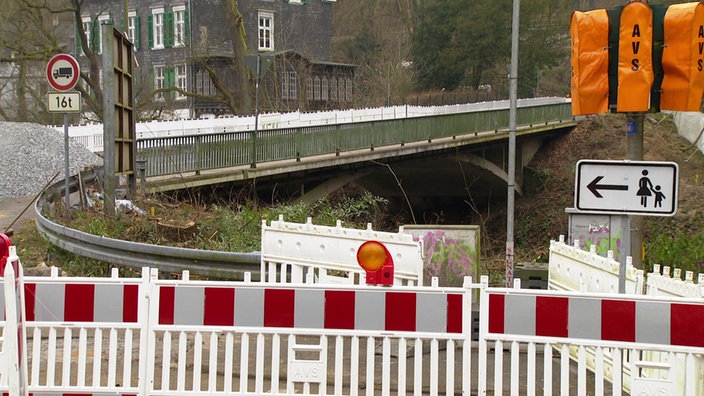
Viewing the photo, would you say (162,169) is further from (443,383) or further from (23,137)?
(443,383)

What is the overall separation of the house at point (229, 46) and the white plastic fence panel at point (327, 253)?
40.7 m

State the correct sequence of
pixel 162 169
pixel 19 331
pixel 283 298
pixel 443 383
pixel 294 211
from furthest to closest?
pixel 162 169, pixel 294 211, pixel 443 383, pixel 283 298, pixel 19 331

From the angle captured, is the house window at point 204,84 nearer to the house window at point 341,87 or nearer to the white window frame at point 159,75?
the white window frame at point 159,75

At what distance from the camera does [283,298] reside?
5.21 meters

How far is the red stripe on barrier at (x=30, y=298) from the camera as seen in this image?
526 cm

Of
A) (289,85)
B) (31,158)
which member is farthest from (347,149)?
(289,85)

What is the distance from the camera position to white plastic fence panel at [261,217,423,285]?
7027 mm

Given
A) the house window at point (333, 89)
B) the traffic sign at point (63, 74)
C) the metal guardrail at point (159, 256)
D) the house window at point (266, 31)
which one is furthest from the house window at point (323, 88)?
the metal guardrail at point (159, 256)

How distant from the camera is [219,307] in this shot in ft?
17.2

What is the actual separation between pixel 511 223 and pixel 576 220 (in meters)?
8.07

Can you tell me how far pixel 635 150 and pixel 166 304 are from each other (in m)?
6.28

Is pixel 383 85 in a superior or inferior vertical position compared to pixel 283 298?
superior

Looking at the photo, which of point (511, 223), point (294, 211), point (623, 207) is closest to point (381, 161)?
point (511, 223)

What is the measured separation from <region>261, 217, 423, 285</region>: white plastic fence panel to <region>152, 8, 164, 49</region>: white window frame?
4923cm
